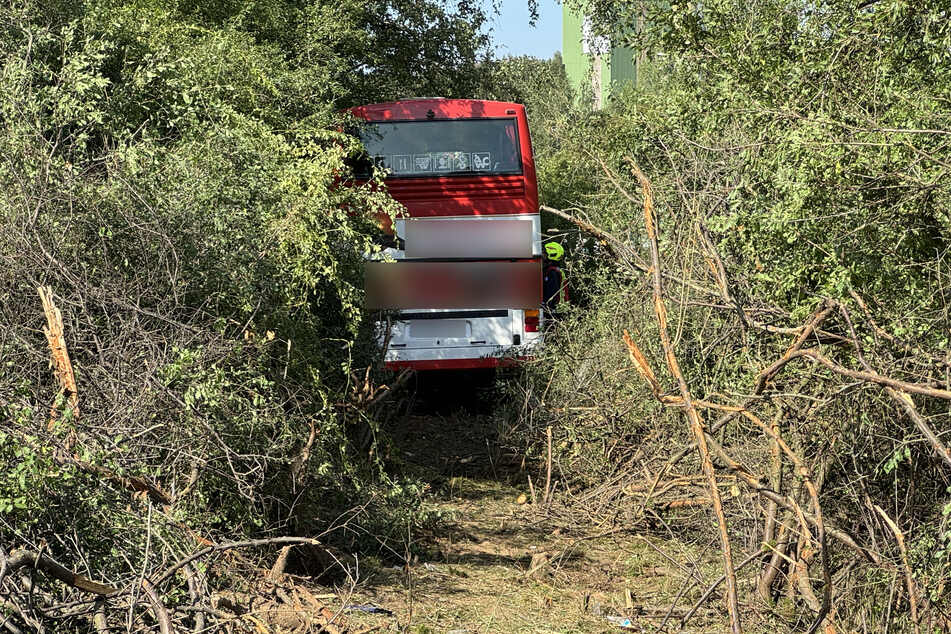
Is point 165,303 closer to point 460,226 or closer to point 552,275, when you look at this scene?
point 460,226

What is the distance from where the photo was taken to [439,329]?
11312 millimetres

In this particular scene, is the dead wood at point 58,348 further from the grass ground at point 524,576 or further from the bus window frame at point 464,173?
the bus window frame at point 464,173

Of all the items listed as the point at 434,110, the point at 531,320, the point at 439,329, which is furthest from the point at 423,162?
the point at 531,320

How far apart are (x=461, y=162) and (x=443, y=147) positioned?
0.28m

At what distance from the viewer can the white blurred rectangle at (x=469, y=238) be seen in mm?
11045

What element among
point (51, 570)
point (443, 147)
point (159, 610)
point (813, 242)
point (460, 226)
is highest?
point (443, 147)

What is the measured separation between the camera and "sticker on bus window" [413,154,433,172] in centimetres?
1158

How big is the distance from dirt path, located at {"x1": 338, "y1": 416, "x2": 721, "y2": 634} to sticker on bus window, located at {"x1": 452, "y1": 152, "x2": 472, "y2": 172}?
4.31m

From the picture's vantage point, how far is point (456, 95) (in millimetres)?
15359

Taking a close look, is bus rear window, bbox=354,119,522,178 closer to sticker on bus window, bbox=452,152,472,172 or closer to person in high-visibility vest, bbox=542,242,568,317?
sticker on bus window, bbox=452,152,472,172

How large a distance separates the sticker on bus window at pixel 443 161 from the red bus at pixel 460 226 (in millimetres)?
12

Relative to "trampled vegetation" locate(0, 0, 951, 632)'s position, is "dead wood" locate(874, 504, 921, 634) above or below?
below

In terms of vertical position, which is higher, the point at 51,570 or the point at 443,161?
the point at 443,161

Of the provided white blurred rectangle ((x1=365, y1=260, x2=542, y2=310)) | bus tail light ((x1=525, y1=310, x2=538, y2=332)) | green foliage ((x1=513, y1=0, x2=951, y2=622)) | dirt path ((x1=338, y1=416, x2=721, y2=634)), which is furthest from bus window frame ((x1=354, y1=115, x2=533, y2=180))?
dirt path ((x1=338, y1=416, x2=721, y2=634))
